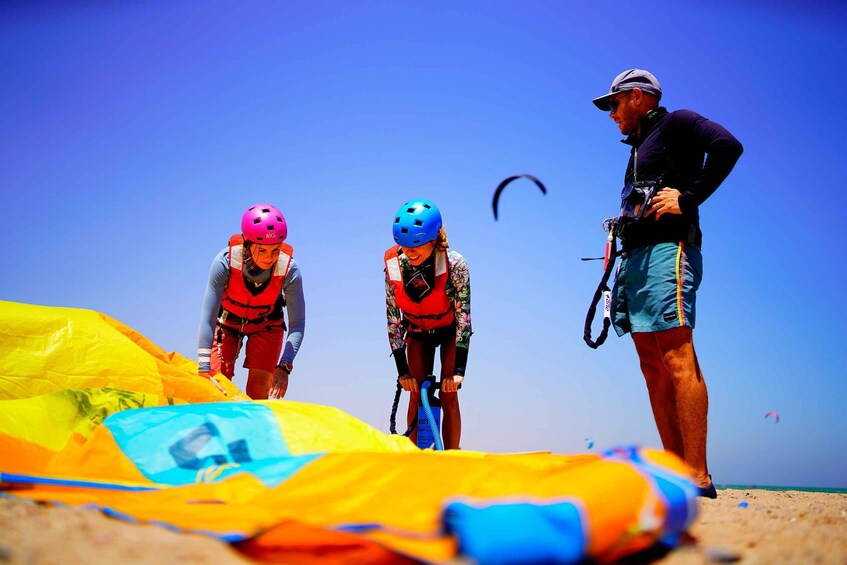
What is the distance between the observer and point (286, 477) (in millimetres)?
2420

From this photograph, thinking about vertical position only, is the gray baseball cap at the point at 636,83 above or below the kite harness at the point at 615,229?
above

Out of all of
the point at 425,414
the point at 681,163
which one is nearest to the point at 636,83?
the point at 681,163

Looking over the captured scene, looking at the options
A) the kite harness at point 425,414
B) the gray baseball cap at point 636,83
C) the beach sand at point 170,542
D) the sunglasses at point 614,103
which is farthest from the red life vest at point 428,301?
the beach sand at point 170,542

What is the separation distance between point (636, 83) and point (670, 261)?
→ 1.26m

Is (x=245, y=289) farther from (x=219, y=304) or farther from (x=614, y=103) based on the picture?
(x=614, y=103)

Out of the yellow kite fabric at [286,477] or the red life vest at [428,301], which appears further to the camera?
the red life vest at [428,301]

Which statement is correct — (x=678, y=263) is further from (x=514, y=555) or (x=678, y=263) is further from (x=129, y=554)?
(x=129, y=554)

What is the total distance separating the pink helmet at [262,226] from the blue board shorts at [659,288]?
3.00 m

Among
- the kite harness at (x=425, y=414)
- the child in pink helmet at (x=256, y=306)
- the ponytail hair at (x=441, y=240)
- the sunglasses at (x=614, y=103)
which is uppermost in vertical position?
the sunglasses at (x=614, y=103)

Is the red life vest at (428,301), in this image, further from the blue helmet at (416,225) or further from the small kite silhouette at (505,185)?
the small kite silhouette at (505,185)

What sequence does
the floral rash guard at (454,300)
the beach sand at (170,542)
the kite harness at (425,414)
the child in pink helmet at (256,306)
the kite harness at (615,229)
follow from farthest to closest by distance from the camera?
1. the child in pink helmet at (256,306)
2. the floral rash guard at (454,300)
3. the kite harness at (425,414)
4. the kite harness at (615,229)
5. the beach sand at (170,542)

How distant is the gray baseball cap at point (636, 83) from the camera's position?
426 centimetres

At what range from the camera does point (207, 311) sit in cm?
555

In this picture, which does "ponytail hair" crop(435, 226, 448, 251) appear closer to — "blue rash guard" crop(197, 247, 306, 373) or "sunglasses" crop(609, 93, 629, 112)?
"blue rash guard" crop(197, 247, 306, 373)
